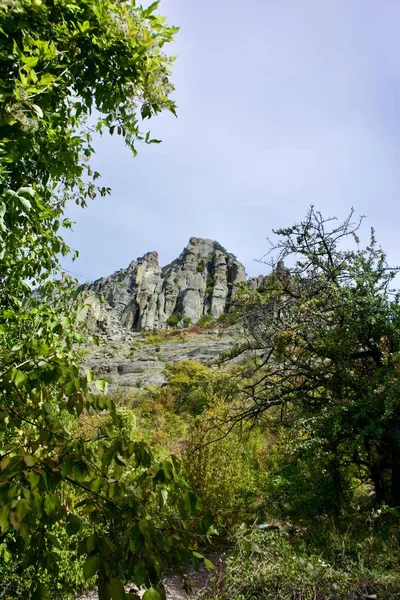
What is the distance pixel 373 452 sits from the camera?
6.34 m

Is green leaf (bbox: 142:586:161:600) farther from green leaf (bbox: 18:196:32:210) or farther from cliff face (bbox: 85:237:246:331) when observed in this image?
cliff face (bbox: 85:237:246:331)

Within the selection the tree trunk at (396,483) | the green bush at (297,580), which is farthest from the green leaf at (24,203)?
the tree trunk at (396,483)

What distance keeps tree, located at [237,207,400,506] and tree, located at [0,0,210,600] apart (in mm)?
3968

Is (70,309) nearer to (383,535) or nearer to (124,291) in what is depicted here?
(383,535)

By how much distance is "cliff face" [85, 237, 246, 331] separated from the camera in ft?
186

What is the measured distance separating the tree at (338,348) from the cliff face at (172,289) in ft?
143

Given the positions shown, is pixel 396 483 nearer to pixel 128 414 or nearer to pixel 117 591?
pixel 128 414

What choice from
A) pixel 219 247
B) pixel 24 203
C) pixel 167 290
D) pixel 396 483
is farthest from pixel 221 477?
pixel 219 247

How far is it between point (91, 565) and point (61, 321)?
1.34m

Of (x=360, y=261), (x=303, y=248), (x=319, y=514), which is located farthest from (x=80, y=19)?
(x=319, y=514)

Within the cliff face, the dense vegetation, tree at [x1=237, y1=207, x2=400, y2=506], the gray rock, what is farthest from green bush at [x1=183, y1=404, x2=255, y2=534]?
the cliff face

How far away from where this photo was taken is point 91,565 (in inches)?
39.4

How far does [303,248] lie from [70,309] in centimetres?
538

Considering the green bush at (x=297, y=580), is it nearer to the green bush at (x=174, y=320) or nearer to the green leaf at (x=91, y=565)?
the green leaf at (x=91, y=565)
